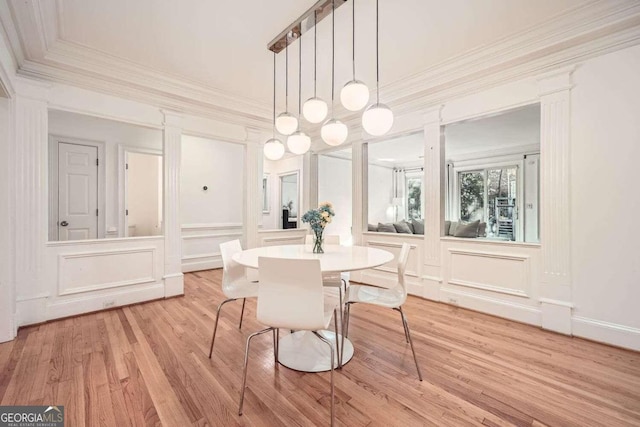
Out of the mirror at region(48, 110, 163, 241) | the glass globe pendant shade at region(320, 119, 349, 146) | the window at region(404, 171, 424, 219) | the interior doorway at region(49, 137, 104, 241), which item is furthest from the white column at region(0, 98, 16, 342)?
the window at region(404, 171, 424, 219)

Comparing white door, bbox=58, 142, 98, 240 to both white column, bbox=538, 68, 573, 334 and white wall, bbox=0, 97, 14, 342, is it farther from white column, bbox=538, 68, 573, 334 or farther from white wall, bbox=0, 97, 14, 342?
white column, bbox=538, 68, 573, 334

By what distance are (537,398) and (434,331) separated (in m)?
0.94

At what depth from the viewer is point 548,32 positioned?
2387 millimetres

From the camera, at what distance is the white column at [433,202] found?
338cm

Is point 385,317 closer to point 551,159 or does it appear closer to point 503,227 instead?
point 551,159

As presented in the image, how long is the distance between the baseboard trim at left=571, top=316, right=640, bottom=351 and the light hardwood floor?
0.24 ft

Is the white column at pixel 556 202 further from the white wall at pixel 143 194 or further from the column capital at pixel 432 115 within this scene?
the white wall at pixel 143 194

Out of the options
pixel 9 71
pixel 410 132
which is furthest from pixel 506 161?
pixel 9 71

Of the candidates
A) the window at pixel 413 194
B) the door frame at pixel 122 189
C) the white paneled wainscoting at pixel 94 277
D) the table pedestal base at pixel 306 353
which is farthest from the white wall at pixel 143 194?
the window at pixel 413 194

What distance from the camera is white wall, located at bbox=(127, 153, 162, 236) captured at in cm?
502

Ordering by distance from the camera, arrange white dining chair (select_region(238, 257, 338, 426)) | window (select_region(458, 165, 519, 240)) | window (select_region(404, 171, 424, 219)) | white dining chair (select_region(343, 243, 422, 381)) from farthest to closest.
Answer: window (select_region(404, 171, 424, 219)) → window (select_region(458, 165, 519, 240)) → white dining chair (select_region(343, 243, 422, 381)) → white dining chair (select_region(238, 257, 338, 426))

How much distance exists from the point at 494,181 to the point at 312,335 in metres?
6.57

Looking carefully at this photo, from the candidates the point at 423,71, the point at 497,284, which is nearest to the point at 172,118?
the point at 423,71

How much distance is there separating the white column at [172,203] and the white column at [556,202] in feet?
13.2
